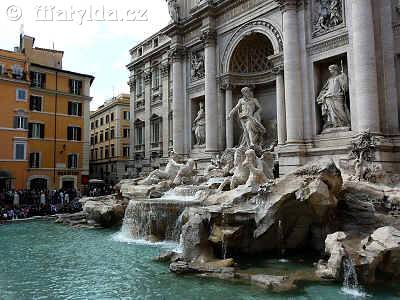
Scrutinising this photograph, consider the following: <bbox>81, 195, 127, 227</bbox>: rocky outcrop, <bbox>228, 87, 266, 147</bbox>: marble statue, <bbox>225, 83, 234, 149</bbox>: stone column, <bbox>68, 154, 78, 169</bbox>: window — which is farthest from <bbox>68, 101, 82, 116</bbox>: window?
<bbox>228, 87, 266, 147</bbox>: marble statue

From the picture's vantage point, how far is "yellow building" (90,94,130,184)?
44.0 m

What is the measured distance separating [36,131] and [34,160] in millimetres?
2697

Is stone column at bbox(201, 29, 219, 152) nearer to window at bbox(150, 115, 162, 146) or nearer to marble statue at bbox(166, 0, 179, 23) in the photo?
marble statue at bbox(166, 0, 179, 23)

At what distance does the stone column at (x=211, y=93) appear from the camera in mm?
23703

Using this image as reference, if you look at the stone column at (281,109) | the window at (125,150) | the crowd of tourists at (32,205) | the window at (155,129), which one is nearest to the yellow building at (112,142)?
the window at (125,150)

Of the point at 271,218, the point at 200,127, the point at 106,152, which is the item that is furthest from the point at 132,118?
the point at 271,218

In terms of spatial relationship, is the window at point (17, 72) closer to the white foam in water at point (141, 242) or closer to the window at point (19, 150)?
the window at point (19, 150)

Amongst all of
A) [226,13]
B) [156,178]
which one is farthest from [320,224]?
[226,13]

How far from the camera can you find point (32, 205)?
24844 millimetres

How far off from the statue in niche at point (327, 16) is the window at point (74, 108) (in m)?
26.2

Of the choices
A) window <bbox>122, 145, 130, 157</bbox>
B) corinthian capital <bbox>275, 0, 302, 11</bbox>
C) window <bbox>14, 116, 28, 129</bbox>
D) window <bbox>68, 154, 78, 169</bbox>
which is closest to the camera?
corinthian capital <bbox>275, 0, 302, 11</bbox>

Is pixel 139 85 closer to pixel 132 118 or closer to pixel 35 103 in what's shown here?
pixel 132 118

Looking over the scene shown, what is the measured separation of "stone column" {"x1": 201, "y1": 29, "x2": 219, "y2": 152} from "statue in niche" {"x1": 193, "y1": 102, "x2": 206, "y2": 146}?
1560mm

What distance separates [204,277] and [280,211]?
3.16 meters
